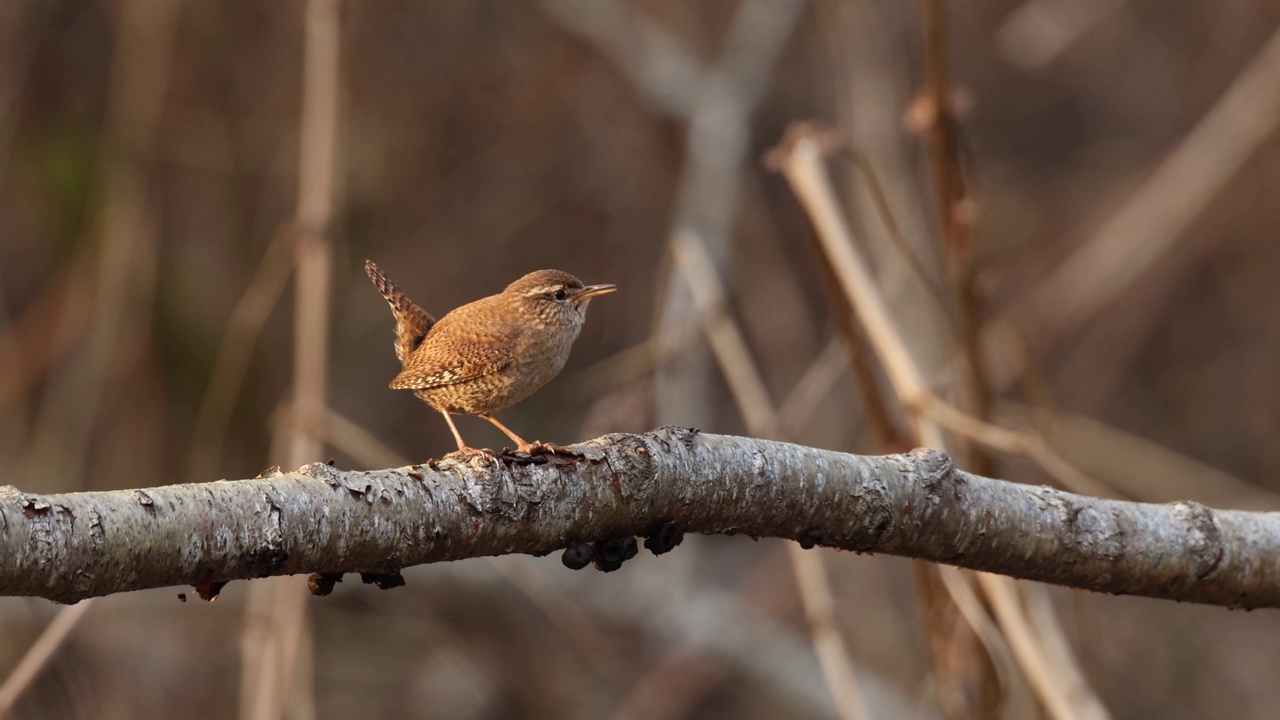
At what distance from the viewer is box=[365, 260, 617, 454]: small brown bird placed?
2738 mm

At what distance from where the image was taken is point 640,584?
606cm

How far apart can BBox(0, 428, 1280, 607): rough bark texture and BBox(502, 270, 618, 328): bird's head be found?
1057 mm

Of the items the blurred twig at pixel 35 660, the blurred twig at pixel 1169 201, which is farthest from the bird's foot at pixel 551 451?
the blurred twig at pixel 1169 201

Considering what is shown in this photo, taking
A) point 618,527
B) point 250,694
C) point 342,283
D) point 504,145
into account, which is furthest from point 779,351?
point 618,527

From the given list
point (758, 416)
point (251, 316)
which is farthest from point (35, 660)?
point (758, 416)

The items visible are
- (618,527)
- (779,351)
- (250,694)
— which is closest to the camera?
(618,527)

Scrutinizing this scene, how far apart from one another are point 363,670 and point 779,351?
125 inches

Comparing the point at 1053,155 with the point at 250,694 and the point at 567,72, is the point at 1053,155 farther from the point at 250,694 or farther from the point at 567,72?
the point at 250,694

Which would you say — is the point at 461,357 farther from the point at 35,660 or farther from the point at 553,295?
the point at 35,660

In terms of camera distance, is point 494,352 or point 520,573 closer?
point 494,352

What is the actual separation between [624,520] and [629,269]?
19.3 ft

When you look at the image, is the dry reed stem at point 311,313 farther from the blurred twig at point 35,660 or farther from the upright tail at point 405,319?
the blurred twig at point 35,660

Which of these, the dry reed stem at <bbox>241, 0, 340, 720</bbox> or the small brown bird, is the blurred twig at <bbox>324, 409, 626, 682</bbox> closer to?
the dry reed stem at <bbox>241, 0, 340, 720</bbox>

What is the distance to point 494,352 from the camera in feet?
8.98
